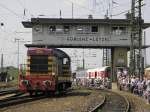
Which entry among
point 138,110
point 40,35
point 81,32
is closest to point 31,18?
point 40,35

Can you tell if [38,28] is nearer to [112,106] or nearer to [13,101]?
[13,101]

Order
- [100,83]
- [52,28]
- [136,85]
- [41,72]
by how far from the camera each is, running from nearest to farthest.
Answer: [41,72]
[136,85]
[100,83]
[52,28]

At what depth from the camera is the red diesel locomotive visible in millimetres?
31641

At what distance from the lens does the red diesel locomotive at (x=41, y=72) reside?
3164 cm

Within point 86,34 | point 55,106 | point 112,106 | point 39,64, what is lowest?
point 112,106

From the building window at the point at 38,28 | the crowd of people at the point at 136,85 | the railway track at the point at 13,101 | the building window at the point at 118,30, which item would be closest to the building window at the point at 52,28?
the building window at the point at 38,28

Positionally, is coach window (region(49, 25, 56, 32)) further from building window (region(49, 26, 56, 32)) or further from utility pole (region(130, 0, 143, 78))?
utility pole (region(130, 0, 143, 78))

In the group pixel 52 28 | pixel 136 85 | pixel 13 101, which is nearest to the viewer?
pixel 13 101

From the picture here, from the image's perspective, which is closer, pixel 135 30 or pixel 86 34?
pixel 135 30

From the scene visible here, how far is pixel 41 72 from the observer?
106ft

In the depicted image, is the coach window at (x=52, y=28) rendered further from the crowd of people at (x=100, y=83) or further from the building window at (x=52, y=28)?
the crowd of people at (x=100, y=83)

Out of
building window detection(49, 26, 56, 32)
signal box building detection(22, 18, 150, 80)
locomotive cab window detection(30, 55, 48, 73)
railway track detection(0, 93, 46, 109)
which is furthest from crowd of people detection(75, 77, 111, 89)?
railway track detection(0, 93, 46, 109)

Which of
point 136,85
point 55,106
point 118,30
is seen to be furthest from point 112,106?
point 118,30

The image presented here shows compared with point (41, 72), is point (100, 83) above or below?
below
